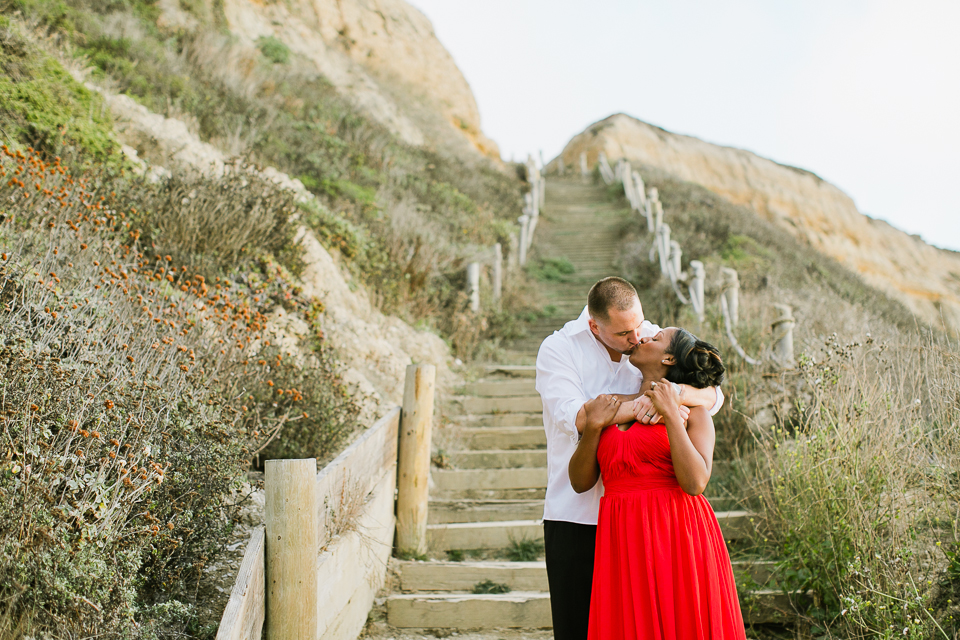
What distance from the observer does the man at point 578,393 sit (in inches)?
84.0

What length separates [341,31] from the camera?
79.2 feet

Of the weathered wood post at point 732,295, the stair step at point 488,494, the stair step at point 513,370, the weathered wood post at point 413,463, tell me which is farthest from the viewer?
the stair step at point 513,370

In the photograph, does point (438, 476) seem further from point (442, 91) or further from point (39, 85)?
point (442, 91)

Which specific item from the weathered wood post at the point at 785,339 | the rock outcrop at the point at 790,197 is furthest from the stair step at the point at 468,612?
the rock outcrop at the point at 790,197

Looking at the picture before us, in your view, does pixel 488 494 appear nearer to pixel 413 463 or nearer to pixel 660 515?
pixel 413 463

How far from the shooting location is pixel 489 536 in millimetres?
4316

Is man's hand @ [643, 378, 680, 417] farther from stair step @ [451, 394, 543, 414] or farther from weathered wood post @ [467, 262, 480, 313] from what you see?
weathered wood post @ [467, 262, 480, 313]

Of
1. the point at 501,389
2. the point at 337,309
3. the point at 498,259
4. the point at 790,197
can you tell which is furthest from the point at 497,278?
the point at 790,197

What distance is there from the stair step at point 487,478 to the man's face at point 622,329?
119 inches

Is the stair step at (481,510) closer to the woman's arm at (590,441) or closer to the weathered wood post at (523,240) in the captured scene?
the woman's arm at (590,441)

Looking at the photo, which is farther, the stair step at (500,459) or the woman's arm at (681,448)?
the stair step at (500,459)

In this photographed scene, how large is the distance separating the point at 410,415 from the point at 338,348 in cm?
151

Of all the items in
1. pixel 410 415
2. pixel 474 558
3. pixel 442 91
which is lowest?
pixel 474 558

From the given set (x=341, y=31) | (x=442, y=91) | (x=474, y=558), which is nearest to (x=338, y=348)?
(x=474, y=558)
